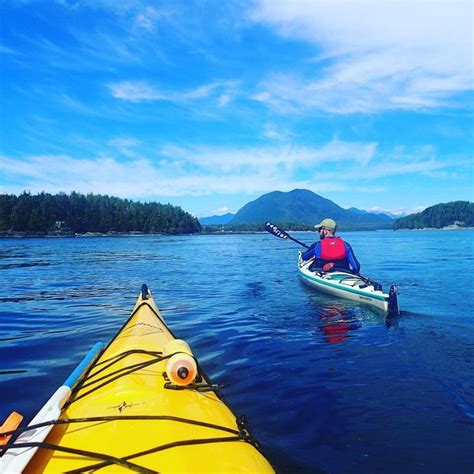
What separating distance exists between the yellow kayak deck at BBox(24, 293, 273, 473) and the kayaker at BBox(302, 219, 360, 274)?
33.5 feet

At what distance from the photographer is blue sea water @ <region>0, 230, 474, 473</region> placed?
429cm

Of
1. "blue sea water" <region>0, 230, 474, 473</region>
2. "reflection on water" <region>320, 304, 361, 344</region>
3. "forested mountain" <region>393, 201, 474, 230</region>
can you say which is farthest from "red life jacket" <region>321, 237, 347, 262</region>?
"forested mountain" <region>393, 201, 474, 230</region>

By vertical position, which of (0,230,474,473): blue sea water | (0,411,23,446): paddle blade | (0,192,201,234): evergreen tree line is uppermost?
(0,192,201,234): evergreen tree line

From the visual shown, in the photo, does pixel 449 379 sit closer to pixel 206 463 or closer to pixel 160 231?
pixel 206 463

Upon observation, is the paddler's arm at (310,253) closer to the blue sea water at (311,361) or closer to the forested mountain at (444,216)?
the blue sea water at (311,361)

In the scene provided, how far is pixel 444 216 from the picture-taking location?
534 ft

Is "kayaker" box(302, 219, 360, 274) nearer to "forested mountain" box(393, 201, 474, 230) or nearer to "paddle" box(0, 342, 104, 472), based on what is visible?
"paddle" box(0, 342, 104, 472)

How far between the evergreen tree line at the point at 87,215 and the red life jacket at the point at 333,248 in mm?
99338

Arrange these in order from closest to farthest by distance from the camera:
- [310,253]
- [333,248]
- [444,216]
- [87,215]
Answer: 1. [333,248]
2. [310,253]
3. [87,215]
4. [444,216]

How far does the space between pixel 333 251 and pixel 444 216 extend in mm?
170949

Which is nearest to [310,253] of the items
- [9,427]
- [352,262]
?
[352,262]

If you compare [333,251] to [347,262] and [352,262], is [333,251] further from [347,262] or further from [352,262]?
[352,262]

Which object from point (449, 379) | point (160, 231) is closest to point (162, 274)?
point (449, 379)

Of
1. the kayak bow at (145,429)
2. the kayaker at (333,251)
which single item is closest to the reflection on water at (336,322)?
the kayaker at (333,251)
